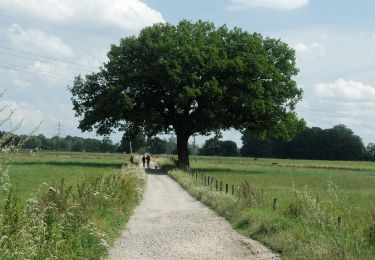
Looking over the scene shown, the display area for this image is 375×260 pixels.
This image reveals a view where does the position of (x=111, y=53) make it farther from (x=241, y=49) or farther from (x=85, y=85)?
(x=241, y=49)

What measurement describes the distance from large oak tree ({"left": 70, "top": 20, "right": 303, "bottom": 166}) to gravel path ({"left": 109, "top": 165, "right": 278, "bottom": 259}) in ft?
103

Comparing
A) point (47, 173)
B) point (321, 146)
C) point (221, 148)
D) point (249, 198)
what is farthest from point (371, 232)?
point (221, 148)

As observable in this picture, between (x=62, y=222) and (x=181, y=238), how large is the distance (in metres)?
5.78

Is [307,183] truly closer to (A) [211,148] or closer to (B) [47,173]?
(B) [47,173]

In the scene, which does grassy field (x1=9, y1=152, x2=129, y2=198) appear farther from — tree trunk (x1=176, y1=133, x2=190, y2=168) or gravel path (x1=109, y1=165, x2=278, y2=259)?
tree trunk (x1=176, y1=133, x2=190, y2=168)

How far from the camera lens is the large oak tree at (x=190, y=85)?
54969mm

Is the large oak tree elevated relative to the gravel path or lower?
elevated

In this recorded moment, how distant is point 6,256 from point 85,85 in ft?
184

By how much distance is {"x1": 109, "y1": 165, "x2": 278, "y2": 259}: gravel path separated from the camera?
13.1m

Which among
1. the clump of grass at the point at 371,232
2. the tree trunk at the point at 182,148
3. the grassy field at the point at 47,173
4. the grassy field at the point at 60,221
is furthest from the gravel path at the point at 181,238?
the tree trunk at the point at 182,148

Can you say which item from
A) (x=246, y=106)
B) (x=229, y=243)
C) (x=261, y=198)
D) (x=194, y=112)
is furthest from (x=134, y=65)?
(x=229, y=243)

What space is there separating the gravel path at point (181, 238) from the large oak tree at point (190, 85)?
3141cm

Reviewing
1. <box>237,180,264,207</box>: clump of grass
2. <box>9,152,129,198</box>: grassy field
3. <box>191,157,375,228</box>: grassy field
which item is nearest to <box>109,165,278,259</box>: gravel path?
<box>237,180,264,207</box>: clump of grass

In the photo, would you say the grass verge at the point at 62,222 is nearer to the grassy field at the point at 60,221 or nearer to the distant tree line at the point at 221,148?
the grassy field at the point at 60,221
